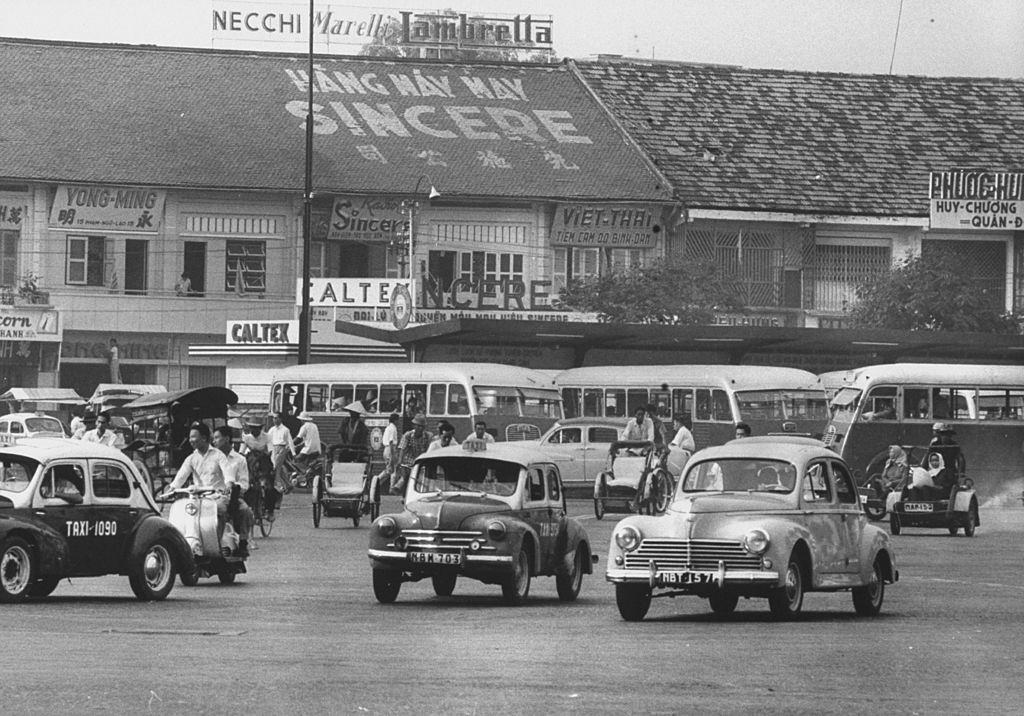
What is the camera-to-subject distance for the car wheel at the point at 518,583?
19406mm

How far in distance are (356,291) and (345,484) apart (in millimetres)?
28518

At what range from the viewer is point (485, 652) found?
14.5 meters

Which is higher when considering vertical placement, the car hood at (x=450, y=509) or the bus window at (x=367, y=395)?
the bus window at (x=367, y=395)

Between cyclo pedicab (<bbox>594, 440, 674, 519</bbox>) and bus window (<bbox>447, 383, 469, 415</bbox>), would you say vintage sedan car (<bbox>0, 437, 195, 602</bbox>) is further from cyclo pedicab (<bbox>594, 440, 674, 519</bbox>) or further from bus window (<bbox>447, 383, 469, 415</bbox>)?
Result: bus window (<bbox>447, 383, 469, 415</bbox>)

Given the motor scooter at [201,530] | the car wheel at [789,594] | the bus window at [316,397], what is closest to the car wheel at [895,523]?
the motor scooter at [201,530]

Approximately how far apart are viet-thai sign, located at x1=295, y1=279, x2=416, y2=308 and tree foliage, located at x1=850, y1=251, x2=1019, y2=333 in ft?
44.7

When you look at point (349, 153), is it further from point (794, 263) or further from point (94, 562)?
point (94, 562)

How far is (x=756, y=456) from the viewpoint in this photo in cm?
1881

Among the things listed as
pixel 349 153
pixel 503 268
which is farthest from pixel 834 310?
pixel 349 153

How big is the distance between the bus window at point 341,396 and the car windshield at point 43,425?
6641 millimetres

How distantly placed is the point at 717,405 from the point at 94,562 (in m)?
28.9

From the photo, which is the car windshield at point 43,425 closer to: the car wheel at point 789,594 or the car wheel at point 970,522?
the car wheel at point 970,522

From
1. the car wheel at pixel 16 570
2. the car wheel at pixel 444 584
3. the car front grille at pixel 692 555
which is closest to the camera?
the car front grille at pixel 692 555

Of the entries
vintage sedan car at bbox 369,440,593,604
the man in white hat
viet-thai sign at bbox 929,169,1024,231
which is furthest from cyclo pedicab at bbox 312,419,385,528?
viet-thai sign at bbox 929,169,1024,231
